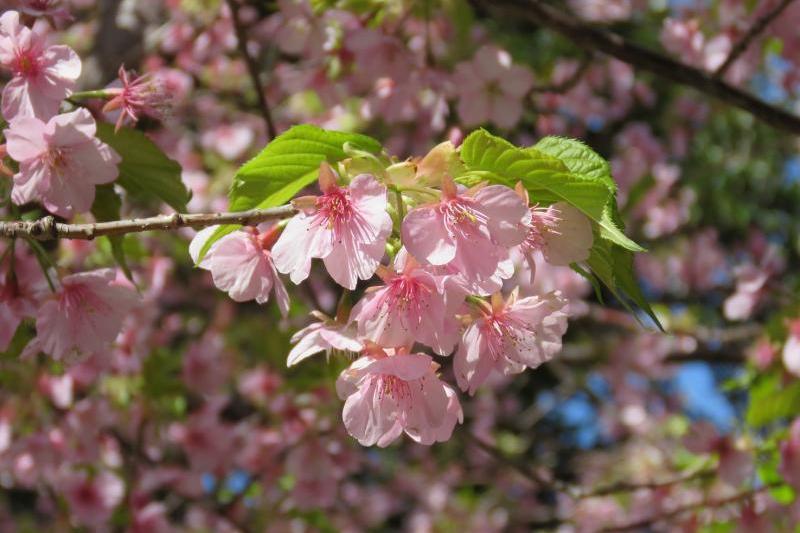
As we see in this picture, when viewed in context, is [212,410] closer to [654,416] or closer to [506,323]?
[506,323]

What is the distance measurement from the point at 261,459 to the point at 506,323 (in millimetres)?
1940

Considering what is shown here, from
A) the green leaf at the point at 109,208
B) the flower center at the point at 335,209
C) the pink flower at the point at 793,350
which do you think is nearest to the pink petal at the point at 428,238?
the flower center at the point at 335,209

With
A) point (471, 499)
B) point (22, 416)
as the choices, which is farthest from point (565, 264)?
point (471, 499)

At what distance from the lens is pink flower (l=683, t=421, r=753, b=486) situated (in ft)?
7.00

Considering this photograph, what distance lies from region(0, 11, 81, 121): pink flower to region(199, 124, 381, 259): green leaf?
13.3 inches

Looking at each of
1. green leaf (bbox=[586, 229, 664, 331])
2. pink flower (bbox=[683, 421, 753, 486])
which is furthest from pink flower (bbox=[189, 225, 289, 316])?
pink flower (bbox=[683, 421, 753, 486])

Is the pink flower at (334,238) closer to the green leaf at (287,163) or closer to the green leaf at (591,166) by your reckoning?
the green leaf at (287,163)

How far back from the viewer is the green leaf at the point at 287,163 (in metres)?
1.07

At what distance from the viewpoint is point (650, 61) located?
1964mm

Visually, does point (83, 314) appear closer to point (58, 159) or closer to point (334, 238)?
point (58, 159)

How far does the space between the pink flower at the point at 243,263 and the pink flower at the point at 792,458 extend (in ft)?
4.99

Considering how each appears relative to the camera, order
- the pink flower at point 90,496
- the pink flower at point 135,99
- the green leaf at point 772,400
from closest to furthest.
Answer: the pink flower at point 135,99, the green leaf at point 772,400, the pink flower at point 90,496

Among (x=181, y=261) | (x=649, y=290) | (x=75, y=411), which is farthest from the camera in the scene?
(x=649, y=290)

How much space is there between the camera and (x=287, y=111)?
13.2ft
